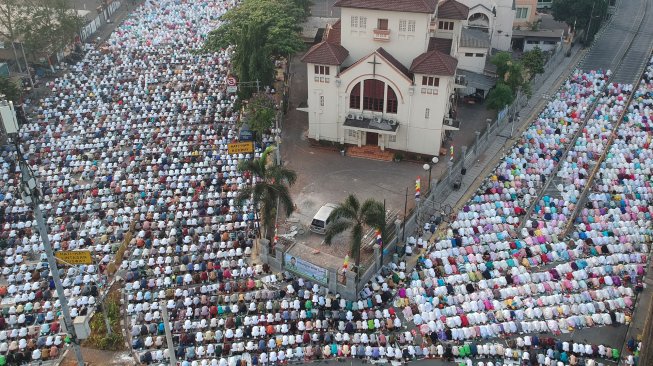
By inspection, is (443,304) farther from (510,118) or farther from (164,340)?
(510,118)

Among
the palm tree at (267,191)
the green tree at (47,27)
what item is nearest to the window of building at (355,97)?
the palm tree at (267,191)

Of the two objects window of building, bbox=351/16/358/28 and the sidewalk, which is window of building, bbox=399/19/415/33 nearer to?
window of building, bbox=351/16/358/28

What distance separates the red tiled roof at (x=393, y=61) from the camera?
55.0 m

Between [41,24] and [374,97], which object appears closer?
[374,97]

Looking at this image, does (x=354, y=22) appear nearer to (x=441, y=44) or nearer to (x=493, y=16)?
(x=441, y=44)

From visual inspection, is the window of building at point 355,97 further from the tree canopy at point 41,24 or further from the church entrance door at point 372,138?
the tree canopy at point 41,24

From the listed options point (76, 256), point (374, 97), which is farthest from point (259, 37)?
point (76, 256)

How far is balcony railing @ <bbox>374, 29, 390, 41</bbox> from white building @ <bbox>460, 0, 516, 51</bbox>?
25.9m

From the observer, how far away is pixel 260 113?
59125mm

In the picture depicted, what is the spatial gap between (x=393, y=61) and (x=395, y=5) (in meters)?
5.14

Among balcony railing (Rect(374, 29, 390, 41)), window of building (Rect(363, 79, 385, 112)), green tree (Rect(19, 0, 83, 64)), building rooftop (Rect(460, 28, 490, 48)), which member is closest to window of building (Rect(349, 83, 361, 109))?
window of building (Rect(363, 79, 385, 112))

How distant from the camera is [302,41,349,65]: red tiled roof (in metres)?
56.2

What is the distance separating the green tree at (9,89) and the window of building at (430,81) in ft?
148

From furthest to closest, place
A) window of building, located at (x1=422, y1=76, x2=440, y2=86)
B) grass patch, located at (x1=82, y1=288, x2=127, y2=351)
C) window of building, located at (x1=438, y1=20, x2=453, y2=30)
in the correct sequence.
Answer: window of building, located at (x1=438, y1=20, x2=453, y2=30) → window of building, located at (x1=422, y1=76, x2=440, y2=86) → grass patch, located at (x1=82, y1=288, x2=127, y2=351)
